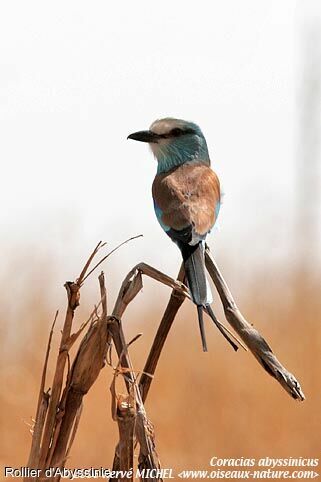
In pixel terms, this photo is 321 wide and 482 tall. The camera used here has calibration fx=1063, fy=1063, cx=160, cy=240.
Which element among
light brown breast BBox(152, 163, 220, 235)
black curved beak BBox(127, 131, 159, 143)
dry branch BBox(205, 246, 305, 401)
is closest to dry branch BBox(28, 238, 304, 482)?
dry branch BBox(205, 246, 305, 401)

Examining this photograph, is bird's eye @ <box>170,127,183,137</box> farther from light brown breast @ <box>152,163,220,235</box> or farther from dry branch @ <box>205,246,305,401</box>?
dry branch @ <box>205,246,305,401</box>

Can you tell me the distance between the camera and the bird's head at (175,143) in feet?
6.51

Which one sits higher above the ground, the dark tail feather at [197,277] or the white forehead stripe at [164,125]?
the white forehead stripe at [164,125]

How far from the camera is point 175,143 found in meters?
1.99

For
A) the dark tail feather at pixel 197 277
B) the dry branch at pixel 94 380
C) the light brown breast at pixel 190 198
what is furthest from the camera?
the light brown breast at pixel 190 198

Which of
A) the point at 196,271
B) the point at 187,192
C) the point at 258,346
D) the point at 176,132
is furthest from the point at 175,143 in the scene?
the point at 258,346

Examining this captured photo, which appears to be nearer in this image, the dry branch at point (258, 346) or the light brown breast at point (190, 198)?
the dry branch at point (258, 346)

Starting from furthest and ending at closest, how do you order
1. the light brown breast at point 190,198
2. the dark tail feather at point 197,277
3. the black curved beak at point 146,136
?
the black curved beak at point 146,136
the light brown breast at point 190,198
the dark tail feather at point 197,277

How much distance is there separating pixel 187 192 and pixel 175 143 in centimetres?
25

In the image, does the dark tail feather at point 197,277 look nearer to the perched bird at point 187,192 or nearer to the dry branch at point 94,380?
the perched bird at point 187,192

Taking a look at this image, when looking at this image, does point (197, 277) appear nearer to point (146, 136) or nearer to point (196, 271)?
point (196, 271)

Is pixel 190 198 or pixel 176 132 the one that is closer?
pixel 190 198

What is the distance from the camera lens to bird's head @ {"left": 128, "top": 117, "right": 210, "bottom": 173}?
198 centimetres

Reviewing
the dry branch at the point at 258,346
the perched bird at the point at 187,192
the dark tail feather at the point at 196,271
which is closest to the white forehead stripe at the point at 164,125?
the perched bird at the point at 187,192
